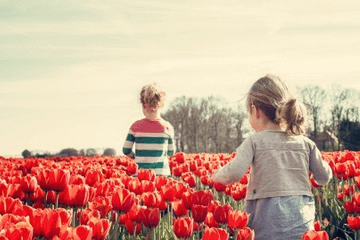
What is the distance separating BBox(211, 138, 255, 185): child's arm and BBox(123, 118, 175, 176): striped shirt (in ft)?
11.6

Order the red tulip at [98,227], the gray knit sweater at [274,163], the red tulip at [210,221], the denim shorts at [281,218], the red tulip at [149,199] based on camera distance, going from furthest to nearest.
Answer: the gray knit sweater at [274,163] → the denim shorts at [281,218] → the red tulip at [149,199] → the red tulip at [210,221] → the red tulip at [98,227]

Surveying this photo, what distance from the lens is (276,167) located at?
14.6 ft

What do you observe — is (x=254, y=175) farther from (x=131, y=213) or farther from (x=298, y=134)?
(x=131, y=213)

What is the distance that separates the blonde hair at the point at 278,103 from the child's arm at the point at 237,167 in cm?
39

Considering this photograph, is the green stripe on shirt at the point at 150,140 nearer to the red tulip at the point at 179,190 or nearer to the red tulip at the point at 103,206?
the red tulip at the point at 179,190

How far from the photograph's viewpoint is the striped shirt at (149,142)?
7863mm

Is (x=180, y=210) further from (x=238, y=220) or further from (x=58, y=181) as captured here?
(x=58, y=181)

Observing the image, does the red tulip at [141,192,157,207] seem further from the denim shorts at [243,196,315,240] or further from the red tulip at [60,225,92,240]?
the red tulip at [60,225,92,240]

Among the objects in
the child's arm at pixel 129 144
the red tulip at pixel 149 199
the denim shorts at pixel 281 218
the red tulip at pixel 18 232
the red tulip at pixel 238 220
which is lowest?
the denim shorts at pixel 281 218

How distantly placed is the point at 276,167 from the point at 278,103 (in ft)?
1.93

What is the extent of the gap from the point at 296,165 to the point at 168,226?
1282mm

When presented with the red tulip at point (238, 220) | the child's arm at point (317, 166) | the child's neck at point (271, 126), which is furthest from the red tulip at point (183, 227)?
the child's arm at point (317, 166)

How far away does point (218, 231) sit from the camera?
8.38ft

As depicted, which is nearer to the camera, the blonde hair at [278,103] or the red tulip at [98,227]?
the red tulip at [98,227]
